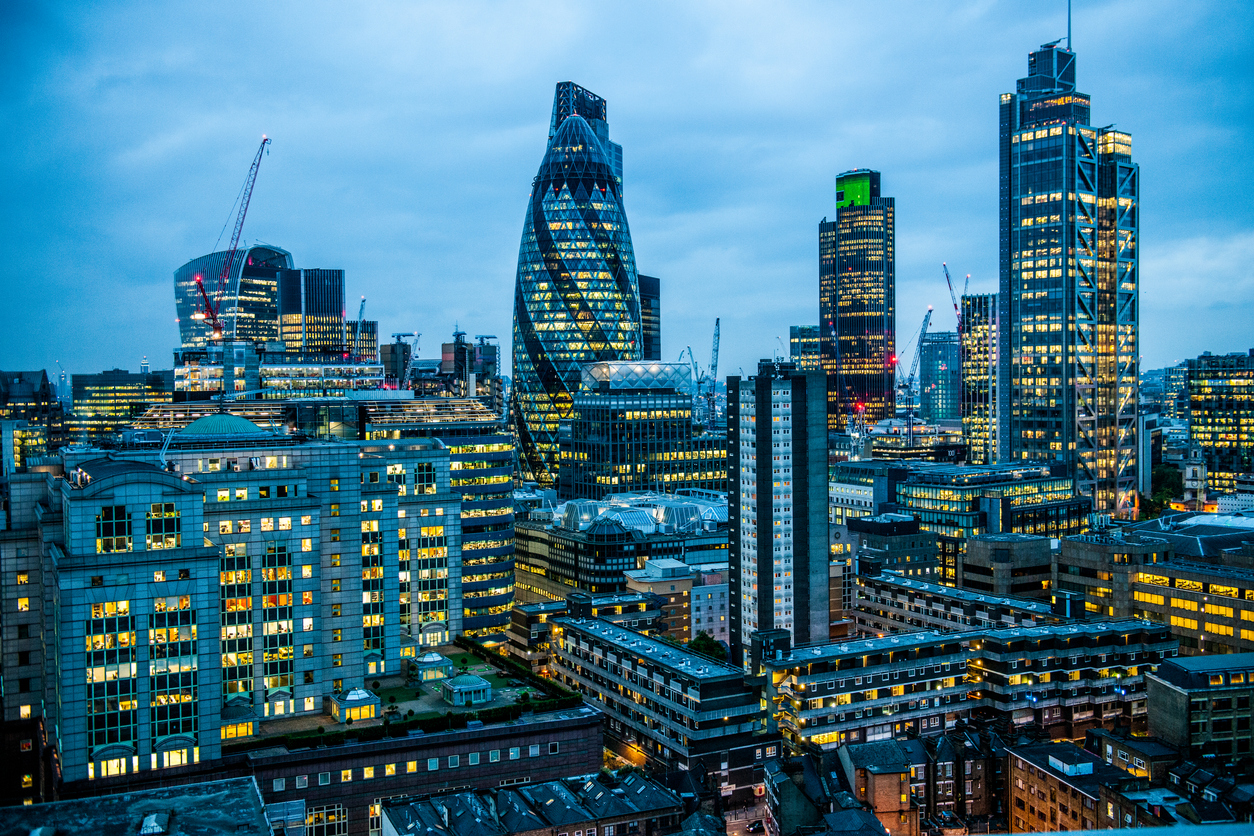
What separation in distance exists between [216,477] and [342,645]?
12194 millimetres

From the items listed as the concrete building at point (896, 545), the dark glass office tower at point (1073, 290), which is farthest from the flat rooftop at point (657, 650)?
the dark glass office tower at point (1073, 290)

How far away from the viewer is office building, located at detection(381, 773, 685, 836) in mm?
48000

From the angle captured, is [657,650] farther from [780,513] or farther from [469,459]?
[469,459]

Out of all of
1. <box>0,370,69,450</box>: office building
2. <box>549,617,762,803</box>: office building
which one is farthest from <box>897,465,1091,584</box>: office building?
<box>0,370,69,450</box>: office building

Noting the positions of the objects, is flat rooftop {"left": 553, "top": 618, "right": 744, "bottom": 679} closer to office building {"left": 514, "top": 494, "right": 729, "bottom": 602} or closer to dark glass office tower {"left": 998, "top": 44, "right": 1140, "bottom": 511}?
office building {"left": 514, "top": 494, "right": 729, "bottom": 602}

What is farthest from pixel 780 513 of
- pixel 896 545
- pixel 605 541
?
pixel 896 545

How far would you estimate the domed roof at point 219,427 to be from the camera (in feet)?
247

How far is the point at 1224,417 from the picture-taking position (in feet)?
606

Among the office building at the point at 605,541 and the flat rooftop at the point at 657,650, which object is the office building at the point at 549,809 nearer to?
the flat rooftop at the point at 657,650

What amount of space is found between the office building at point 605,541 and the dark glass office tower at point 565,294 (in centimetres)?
5897

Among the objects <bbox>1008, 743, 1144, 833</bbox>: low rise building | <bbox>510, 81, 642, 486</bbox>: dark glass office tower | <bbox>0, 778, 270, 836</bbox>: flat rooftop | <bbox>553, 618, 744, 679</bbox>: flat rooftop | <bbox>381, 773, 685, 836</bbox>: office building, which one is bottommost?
<bbox>1008, 743, 1144, 833</bbox>: low rise building

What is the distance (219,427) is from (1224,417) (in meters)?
173

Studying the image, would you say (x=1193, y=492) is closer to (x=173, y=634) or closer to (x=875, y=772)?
(x=875, y=772)

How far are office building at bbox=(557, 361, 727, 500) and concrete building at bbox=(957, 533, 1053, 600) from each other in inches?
2164
